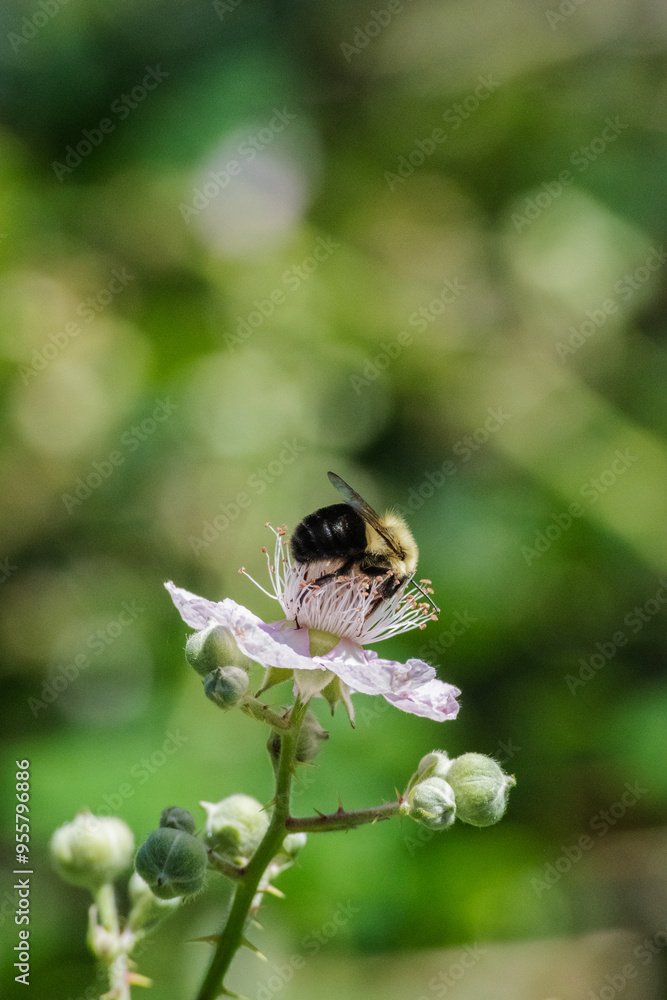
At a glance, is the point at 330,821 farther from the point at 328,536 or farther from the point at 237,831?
the point at 328,536

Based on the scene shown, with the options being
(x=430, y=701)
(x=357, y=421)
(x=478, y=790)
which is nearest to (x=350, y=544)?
(x=430, y=701)

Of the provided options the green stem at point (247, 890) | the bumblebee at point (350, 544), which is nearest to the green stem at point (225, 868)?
the green stem at point (247, 890)

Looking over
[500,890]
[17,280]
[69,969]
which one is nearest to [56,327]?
[17,280]

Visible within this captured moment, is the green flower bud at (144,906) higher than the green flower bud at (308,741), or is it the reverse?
the green flower bud at (308,741)

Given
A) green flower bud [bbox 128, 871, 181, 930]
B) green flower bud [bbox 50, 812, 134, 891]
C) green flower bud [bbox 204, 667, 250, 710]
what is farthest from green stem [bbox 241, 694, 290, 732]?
green flower bud [bbox 50, 812, 134, 891]

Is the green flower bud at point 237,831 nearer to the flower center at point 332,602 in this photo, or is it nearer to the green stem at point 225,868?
the green stem at point 225,868

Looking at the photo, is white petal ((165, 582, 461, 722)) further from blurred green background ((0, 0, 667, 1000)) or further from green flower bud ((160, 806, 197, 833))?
blurred green background ((0, 0, 667, 1000))

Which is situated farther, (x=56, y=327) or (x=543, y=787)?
(x=56, y=327)

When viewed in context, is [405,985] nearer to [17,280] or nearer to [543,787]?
[543,787]
